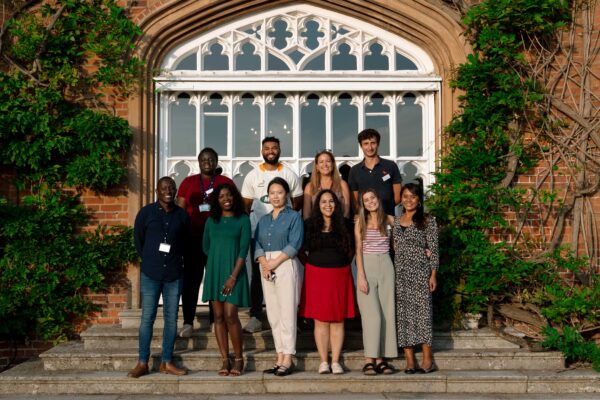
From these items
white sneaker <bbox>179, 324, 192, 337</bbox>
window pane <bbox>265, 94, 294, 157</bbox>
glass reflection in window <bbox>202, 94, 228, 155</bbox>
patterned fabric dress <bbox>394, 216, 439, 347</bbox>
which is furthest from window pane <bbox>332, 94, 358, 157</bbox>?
white sneaker <bbox>179, 324, 192, 337</bbox>

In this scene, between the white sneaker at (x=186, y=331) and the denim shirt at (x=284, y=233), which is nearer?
the denim shirt at (x=284, y=233)

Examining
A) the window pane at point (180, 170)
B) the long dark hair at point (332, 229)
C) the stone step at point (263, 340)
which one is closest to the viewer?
the long dark hair at point (332, 229)

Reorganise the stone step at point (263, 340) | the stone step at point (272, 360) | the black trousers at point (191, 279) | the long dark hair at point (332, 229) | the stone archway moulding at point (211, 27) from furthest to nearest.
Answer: the stone archway moulding at point (211, 27)
the stone step at point (263, 340)
the black trousers at point (191, 279)
the stone step at point (272, 360)
the long dark hair at point (332, 229)

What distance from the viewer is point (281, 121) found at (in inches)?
298

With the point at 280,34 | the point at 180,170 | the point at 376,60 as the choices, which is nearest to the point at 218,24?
the point at 280,34

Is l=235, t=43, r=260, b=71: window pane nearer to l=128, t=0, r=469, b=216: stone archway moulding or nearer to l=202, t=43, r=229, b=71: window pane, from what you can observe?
l=202, t=43, r=229, b=71: window pane

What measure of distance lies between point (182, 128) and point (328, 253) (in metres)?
3.02

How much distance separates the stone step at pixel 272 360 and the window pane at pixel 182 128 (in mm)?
2589

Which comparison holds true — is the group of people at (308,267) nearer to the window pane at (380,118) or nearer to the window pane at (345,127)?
the window pane at (345,127)

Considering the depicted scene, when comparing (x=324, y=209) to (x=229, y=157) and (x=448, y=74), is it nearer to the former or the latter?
(x=229, y=157)

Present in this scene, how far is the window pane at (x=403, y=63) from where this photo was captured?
25.0 feet

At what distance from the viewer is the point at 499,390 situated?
17.8 feet

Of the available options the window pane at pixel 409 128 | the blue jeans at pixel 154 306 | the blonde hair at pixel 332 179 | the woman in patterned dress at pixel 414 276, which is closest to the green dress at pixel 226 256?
the blue jeans at pixel 154 306

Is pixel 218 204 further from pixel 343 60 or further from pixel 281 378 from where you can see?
pixel 343 60
